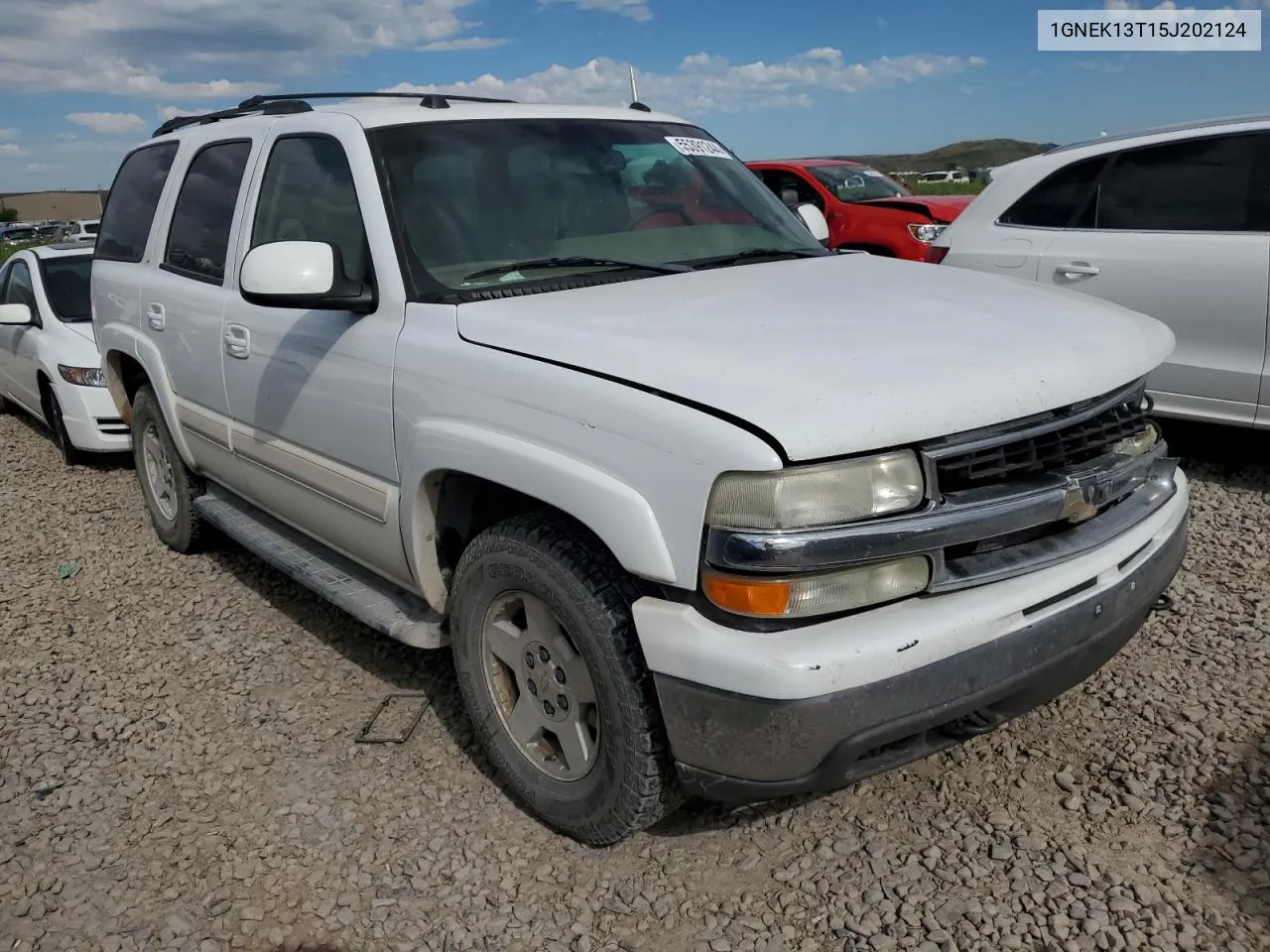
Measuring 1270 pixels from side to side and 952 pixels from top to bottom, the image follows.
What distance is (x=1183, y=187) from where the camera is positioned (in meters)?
5.34

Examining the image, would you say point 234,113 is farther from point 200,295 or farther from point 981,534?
point 981,534

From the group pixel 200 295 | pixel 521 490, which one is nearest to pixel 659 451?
pixel 521 490

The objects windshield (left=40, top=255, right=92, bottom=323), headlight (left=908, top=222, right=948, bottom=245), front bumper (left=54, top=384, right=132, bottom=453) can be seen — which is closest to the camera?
front bumper (left=54, top=384, right=132, bottom=453)

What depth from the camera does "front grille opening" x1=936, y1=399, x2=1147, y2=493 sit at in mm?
2297

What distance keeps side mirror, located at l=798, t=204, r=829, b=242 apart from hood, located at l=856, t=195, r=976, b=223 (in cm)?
581

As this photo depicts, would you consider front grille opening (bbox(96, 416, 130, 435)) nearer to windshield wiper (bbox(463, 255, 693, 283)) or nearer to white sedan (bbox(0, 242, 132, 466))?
white sedan (bbox(0, 242, 132, 466))

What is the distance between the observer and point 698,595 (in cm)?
227

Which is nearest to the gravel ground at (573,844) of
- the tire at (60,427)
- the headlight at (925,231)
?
the tire at (60,427)

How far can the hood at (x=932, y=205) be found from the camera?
32.4ft

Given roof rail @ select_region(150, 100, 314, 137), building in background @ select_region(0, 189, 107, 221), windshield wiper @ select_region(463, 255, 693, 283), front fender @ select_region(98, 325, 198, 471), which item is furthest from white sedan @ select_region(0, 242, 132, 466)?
building in background @ select_region(0, 189, 107, 221)

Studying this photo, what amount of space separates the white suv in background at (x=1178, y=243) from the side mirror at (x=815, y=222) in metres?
1.75

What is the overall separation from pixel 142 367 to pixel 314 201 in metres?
2.01

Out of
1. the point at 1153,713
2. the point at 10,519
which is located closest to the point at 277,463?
the point at 1153,713

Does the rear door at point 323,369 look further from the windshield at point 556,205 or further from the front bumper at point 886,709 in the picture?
the front bumper at point 886,709
